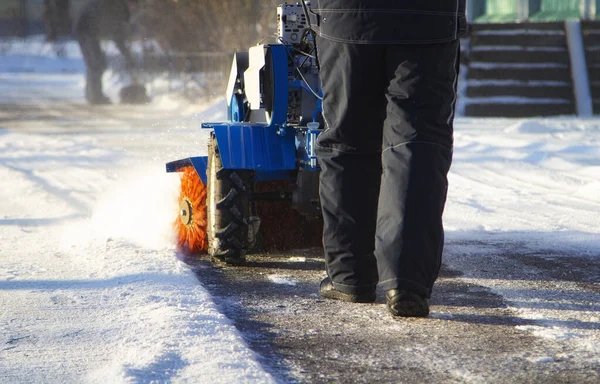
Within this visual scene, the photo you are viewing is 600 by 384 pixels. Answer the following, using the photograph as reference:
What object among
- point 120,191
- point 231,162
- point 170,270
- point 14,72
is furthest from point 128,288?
point 14,72

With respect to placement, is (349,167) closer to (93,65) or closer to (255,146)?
(255,146)

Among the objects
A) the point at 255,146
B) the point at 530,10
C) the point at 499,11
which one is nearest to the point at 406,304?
the point at 255,146

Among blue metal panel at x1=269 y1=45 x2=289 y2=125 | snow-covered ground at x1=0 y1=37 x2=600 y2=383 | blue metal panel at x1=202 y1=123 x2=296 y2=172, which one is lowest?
snow-covered ground at x1=0 y1=37 x2=600 y2=383

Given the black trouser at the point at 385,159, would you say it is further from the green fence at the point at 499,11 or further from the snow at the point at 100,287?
the green fence at the point at 499,11

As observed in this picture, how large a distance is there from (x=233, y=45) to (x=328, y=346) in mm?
18549

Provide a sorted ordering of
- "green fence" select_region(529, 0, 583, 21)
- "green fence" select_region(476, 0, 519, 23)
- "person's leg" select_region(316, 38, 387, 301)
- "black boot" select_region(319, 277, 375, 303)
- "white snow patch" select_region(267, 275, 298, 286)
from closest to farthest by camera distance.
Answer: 1. "person's leg" select_region(316, 38, 387, 301)
2. "black boot" select_region(319, 277, 375, 303)
3. "white snow patch" select_region(267, 275, 298, 286)
4. "green fence" select_region(529, 0, 583, 21)
5. "green fence" select_region(476, 0, 519, 23)

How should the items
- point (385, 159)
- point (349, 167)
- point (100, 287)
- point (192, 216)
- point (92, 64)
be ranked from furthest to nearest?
1. point (92, 64)
2. point (192, 216)
3. point (100, 287)
4. point (349, 167)
5. point (385, 159)

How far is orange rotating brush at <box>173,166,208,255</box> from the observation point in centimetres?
487

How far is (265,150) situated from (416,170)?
4.26 ft

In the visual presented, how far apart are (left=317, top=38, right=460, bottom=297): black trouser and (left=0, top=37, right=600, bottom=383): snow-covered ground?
512 millimetres

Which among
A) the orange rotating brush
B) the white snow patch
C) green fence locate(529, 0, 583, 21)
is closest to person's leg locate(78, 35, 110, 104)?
green fence locate(529, 0, 583, 21)

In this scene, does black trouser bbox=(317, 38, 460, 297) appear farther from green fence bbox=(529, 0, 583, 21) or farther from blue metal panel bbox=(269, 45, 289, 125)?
green fence bbox=(529, 0, 583, 21)

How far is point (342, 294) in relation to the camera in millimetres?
3670

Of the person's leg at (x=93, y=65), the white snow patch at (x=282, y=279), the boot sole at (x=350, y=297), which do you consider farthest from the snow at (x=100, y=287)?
the person's leg at (x=93, y=65)
